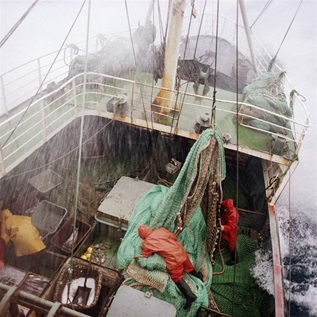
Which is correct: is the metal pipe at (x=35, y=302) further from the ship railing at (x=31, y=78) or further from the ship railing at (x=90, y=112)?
the ship railing at (x=31, y=78)

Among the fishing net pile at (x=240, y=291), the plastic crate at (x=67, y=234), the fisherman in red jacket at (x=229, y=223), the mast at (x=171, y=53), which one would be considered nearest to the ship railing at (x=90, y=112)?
the mast at (x=171, y=53)

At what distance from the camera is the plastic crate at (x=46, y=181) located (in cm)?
707

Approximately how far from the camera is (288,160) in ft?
20.9

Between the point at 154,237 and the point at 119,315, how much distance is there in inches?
45.9

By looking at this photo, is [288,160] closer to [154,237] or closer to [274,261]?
[274,261]

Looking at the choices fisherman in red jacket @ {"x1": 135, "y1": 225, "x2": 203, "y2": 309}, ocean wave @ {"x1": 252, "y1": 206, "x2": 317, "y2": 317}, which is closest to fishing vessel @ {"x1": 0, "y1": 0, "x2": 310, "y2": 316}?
fisherman in red jacket @ {"x1": 135, "y1": 225, "x2": 203, "y2": 309}

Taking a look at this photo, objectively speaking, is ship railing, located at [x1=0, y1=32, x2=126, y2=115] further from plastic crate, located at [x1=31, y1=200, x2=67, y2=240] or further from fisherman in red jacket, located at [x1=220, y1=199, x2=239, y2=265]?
fisherman in red jacket, located at [x1=220, y1=199, x2=239, y2=265]

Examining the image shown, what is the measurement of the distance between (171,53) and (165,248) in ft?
15.1

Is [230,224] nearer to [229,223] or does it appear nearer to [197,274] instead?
[229,223]

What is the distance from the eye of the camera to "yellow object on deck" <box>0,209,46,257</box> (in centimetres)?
554

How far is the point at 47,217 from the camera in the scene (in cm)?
647

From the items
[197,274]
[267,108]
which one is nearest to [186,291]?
[197,274]

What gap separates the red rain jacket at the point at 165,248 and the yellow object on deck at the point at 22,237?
2359mm

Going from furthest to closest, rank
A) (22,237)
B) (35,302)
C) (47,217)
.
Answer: (47,217)
(22,237)
(35,302)
